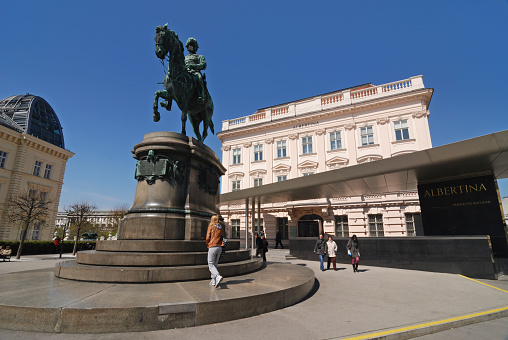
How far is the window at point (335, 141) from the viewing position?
30.1 metres

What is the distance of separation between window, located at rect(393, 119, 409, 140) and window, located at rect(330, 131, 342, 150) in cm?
588

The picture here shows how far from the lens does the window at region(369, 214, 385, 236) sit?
26562 mm

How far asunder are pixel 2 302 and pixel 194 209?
4614mm

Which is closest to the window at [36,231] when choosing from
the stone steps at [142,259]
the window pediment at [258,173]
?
the window pediment at [258,173]

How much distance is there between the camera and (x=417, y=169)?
11.9 metres

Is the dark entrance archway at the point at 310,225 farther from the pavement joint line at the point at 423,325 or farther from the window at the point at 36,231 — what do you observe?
the window at the point at 36,231

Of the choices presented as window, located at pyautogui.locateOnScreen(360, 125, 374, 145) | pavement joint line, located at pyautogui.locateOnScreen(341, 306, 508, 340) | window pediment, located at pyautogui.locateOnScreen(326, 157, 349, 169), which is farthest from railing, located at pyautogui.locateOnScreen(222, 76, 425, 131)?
pavement joint line, located at pyautogui.locateOnScreen(341, 306, 508, 340)

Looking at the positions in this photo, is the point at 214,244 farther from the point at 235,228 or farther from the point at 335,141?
the point at 235,228

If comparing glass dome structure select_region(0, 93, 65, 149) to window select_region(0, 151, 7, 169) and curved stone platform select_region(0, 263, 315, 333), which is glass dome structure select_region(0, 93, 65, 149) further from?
curved stone platform select_region(0, 263, 315, 333)

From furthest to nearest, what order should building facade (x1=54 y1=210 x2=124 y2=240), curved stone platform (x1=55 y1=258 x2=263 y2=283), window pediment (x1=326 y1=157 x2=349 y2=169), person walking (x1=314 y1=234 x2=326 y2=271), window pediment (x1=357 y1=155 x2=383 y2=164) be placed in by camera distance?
building facade (x1=54 y1=210 x2=124 y2=240) → window pediment (x1=326 y1=157 x2=349 y2=169) → window pediment (x1=357 y1=155 x2=383 y2=164) → person walking (x1=314 y1=234 x2=326 y2=271) → curved stone platform (x1=55 y1=258 x2=263 y2=283)

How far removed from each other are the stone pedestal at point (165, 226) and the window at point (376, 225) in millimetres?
22438

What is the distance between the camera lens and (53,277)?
6.05 metres

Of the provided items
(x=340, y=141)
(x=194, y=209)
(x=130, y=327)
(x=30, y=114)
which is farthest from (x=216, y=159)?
(x=30, y=114)

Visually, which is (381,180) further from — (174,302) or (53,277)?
(53,277)
